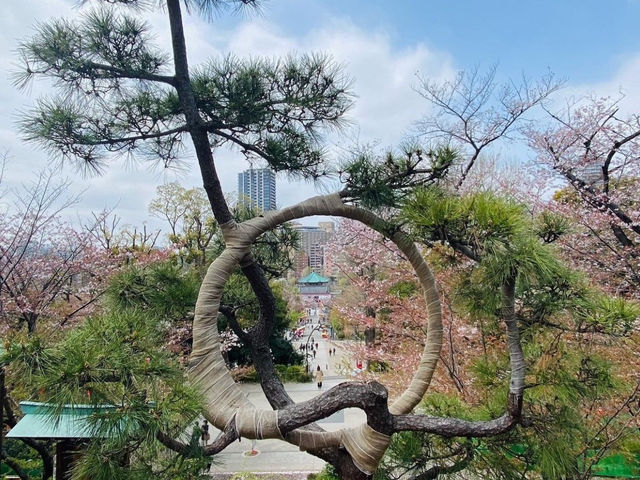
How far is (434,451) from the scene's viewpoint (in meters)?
1.59

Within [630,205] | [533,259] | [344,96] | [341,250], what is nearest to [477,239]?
[533,259]

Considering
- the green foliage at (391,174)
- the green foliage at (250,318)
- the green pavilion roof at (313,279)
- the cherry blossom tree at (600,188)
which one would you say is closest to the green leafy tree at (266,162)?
the green foliage at (391,174)

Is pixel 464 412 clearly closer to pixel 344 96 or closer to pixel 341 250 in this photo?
pixel 344 96

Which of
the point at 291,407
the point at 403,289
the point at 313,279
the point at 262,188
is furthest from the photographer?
the point at 313,279

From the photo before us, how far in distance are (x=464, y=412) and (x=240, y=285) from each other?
51.0 inches

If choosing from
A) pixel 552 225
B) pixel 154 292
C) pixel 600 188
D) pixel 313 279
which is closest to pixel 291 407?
pixel 154 292

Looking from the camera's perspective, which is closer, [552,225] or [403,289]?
[552,225]

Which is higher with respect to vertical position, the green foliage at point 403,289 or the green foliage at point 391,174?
the green foliage at point 391,174

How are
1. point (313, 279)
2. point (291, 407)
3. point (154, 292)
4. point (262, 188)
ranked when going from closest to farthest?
point (291, 407) → point (154, 292) → point (262, 188) → point (313, 279)

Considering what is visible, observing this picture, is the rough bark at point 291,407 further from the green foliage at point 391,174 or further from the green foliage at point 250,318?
the green foliage at point 250,318

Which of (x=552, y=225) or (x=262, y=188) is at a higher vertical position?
(x=262, y=188)

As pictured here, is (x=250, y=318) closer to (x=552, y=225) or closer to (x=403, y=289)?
(x=552, y=225)

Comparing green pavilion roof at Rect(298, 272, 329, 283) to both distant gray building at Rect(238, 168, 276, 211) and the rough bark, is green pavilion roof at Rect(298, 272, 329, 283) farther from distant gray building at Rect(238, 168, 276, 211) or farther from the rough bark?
the rough bark

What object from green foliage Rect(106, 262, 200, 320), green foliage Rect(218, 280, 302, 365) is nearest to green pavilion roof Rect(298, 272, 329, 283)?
green foliage Rect(218, 280, 302, 365)
